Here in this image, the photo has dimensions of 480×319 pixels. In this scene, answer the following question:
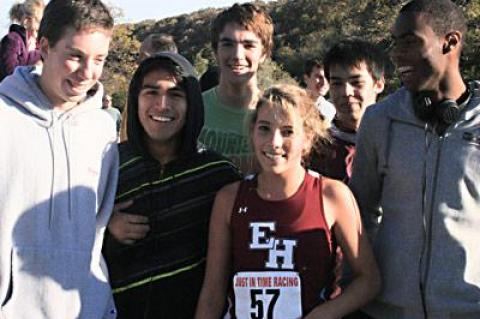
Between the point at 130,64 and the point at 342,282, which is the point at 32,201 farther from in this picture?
the point at 130,64

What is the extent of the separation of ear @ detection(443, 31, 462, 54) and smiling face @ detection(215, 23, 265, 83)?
53.4 inches

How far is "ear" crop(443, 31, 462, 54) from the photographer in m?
2.99

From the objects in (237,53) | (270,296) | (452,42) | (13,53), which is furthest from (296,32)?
(270,296)

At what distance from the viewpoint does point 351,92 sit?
399 centimetres

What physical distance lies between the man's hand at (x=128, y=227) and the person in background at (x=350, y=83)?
3.81 ft

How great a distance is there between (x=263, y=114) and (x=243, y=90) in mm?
969

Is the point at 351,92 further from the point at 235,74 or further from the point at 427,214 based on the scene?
the point at 427,214

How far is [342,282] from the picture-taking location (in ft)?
10.3

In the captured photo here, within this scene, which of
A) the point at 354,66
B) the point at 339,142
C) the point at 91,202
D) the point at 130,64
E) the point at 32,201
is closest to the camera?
the point at 32,201

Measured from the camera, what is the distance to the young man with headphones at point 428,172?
2.84 meters

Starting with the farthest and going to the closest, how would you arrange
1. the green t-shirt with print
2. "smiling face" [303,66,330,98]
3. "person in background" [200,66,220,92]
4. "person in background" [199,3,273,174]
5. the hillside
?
the hillside < "smiling face" [303,66,330,98] < "person in background" [200,66,220,92] < "person in background" [199,3,273,174] < the green t-shirt with print

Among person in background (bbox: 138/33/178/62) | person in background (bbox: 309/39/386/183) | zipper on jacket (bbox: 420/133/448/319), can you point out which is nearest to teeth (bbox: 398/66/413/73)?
zipper on jacket (bbox: 420/133/448/319)

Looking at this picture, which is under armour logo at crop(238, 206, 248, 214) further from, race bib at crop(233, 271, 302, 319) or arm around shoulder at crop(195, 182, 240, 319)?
race bib at crop(233, 271, 302, 319)

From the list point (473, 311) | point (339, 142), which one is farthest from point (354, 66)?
point (473, 311)
